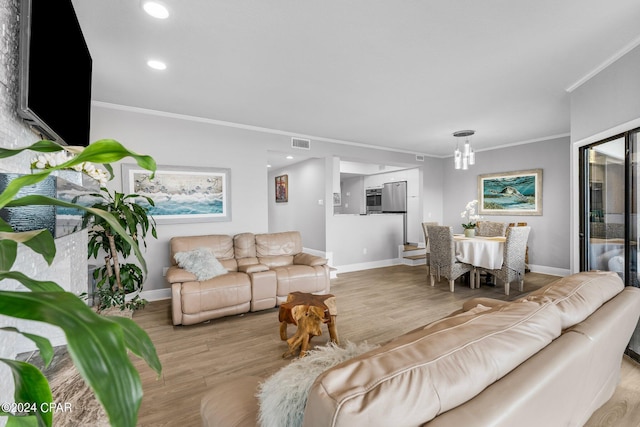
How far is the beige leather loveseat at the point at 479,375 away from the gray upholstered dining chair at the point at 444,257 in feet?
10.6

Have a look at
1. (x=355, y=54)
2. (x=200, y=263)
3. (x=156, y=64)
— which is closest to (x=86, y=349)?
(x=355, y=54)

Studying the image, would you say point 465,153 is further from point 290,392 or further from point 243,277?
point 290,392

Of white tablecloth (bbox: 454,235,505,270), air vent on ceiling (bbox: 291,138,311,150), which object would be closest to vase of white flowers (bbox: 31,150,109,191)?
air vent on ceiling (bbox: 291,138,311,150)

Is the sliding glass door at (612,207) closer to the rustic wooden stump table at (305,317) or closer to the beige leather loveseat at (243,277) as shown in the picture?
the rustic wooden stump table at (305,317)

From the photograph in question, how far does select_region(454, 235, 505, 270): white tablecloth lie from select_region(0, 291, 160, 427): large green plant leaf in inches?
194

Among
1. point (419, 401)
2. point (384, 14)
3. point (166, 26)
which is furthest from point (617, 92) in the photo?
point (166, 26)

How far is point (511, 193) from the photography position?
6027 millimetres

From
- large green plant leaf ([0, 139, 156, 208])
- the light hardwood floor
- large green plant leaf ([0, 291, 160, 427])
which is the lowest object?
the light hardwood floor

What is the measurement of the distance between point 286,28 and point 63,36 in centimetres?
135

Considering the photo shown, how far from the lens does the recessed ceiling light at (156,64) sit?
2680mm

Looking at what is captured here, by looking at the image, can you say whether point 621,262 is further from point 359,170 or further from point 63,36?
point 359,170

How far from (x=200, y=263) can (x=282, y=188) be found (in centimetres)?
461

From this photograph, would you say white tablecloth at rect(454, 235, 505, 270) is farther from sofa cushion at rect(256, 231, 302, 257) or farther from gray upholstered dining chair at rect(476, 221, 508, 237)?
sofa cushion at rect(256, 231, 302, 257)

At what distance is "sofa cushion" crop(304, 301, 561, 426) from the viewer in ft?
2.10
